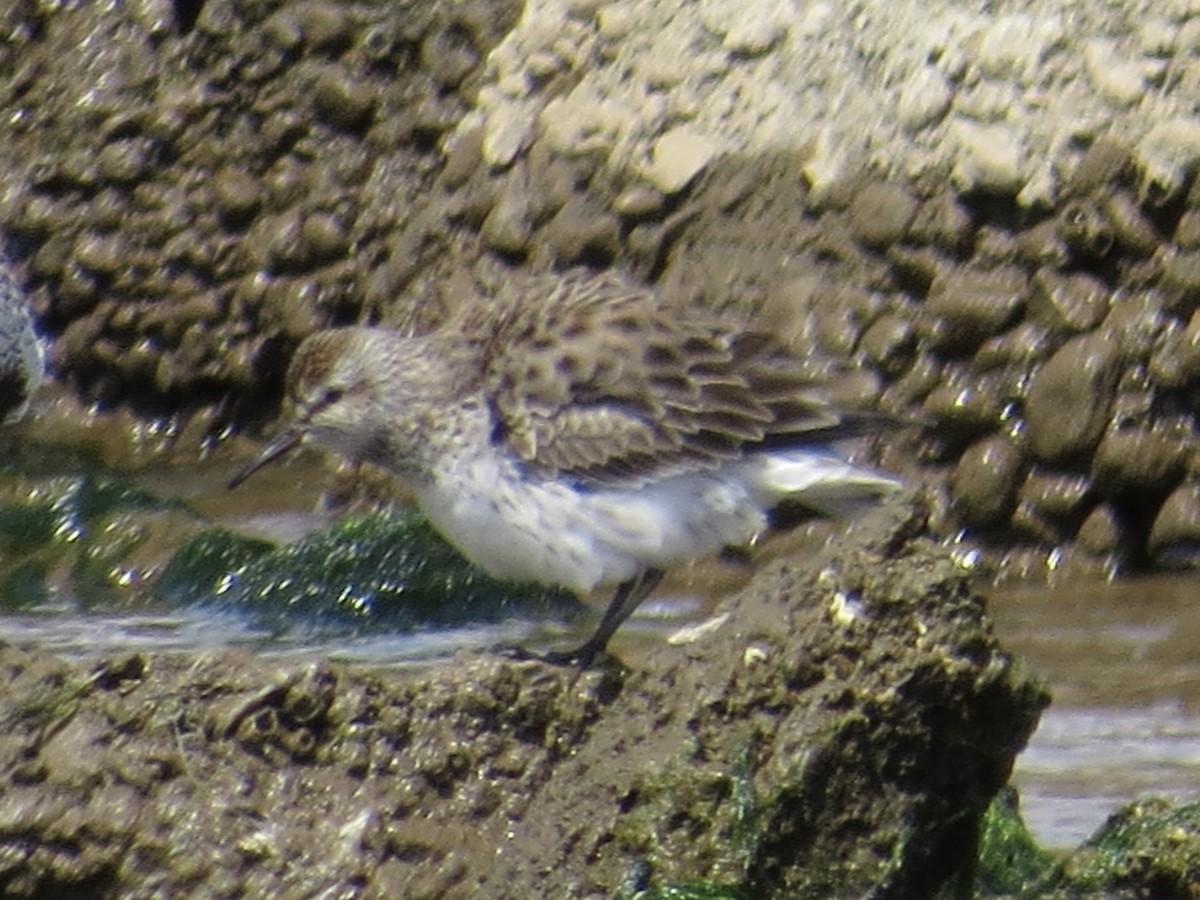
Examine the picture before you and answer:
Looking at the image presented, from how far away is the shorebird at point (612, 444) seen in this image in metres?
6.06

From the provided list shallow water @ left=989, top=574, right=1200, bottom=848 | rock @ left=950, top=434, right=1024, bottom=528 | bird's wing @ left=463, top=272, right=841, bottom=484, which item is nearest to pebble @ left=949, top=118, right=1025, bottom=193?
rock @ left=950, top=434, right=1024, bottom=528

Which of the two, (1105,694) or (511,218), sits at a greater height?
(511,218)

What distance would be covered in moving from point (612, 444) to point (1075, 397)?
6.02 feet

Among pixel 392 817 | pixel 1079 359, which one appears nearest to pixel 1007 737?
pixel 392 817

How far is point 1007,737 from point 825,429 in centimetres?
152

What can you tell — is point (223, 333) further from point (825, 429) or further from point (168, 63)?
point (825, 429)

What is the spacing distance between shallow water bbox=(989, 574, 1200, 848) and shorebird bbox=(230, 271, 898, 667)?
0.81 m

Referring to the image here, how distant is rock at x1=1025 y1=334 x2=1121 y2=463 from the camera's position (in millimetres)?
7348

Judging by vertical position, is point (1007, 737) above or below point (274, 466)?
above

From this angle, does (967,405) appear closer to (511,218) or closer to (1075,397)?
(1075,397)

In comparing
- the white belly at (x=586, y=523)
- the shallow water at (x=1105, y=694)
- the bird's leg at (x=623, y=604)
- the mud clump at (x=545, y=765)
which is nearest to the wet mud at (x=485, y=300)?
the mud clump at (x=545, y=765)

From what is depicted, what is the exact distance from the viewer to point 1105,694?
6.55m

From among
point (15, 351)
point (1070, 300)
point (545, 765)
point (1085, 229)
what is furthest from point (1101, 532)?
point (15, 351)

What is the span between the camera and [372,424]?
656 centimetres
